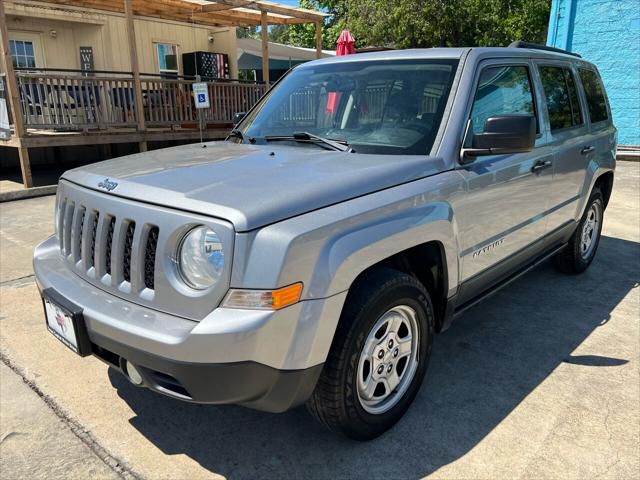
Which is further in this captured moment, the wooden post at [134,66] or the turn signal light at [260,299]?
the wooden post at [134,66]

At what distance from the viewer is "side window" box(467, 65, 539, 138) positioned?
3109 millimetres

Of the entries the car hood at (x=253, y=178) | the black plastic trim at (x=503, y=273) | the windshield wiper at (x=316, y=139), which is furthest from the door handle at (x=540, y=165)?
the windshield wiper at (x=316, y=139)

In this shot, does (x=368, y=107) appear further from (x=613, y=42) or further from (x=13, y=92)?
(x=613, y=42)

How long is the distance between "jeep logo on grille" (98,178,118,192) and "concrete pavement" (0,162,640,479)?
1.23 metres

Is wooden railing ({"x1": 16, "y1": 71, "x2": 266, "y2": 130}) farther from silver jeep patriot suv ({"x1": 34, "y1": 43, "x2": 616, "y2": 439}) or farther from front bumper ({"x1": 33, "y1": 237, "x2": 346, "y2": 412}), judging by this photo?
front bumper ({"x1": 33, "y1": 237, "x2": 346, "y2": 412})

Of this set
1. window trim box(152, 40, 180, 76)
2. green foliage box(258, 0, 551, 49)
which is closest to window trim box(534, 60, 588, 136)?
window trim box(152, 40, 180, 76)

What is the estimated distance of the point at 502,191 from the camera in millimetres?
3211

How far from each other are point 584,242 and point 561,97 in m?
1.52

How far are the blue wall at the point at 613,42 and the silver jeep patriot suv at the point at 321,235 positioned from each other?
11.2 m

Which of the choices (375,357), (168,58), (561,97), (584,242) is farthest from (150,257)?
(168,58)

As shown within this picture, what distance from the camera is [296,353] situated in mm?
2066

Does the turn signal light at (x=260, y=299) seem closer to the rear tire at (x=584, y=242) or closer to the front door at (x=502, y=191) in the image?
the front door at (x=502, y=191)

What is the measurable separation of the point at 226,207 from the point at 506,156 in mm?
1959

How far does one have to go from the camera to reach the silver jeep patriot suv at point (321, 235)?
2.02 metres
